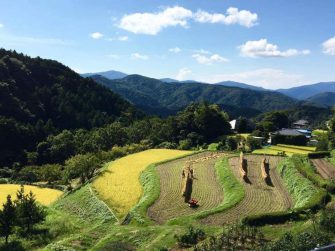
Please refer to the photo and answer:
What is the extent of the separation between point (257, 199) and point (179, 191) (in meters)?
9.35

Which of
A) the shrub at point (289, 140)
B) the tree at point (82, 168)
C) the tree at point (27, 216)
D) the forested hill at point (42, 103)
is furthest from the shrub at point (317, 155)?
the forested hill at point (42, 103)

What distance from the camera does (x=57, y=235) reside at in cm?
3934

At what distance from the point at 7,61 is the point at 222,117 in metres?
87.5

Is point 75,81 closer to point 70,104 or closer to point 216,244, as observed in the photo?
point 70,104

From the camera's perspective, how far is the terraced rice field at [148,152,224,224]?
134ft

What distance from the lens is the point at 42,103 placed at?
489 feet

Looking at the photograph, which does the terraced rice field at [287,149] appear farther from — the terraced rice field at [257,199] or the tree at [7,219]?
the tree at [7,219]

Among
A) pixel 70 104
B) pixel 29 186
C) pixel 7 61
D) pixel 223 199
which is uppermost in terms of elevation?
pixel 7 61

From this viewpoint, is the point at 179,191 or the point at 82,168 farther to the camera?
the point at 82,168

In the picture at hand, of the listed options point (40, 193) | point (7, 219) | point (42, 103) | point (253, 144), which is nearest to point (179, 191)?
point (7, 219)

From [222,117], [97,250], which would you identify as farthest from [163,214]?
[222,117]

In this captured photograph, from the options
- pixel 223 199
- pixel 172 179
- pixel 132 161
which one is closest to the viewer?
pixel 223 199

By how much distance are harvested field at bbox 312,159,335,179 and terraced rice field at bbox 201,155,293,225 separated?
4.99 m

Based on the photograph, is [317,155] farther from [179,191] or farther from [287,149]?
[179,191]
